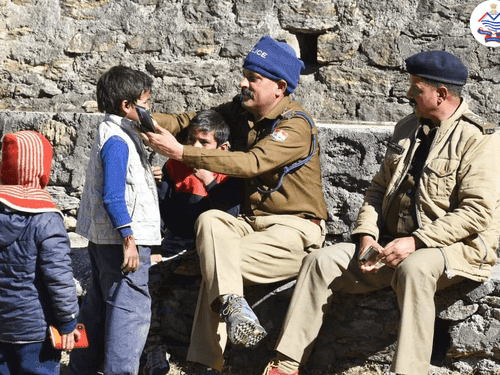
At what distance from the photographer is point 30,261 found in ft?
9.89

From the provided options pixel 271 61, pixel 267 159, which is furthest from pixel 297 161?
pixel 271 61

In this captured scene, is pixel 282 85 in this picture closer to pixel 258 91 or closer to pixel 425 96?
pixel 258 91

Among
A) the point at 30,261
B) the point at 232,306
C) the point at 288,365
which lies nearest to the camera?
the point at 30,261

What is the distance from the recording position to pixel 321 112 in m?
4.62

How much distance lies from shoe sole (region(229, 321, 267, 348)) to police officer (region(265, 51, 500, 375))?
24 cm

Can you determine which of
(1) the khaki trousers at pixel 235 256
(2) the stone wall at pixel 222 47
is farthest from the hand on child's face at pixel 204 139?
(2) the stone wall at pixel 222 47

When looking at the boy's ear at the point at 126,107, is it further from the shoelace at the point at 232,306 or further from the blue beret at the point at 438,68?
the blue beret at the point at 438,68

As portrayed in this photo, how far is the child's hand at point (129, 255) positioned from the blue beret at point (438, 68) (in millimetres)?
1445

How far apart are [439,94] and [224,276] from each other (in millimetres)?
1238

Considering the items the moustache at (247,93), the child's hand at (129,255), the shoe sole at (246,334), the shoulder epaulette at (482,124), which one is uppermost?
the shoulder epaulette at (482,124)

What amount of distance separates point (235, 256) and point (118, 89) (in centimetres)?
89

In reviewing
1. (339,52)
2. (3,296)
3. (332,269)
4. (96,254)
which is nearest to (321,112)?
(339,52)

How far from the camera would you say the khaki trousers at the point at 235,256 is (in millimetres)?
3402

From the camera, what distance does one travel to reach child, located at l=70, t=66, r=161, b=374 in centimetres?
335
